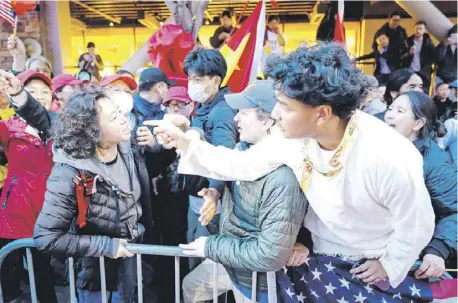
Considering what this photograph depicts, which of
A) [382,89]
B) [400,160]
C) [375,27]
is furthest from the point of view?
[375,27]

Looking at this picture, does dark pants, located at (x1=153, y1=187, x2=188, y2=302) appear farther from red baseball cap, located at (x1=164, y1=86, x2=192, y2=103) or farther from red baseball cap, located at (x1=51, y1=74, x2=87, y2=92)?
red baseball cap, located at (x1=51, y1=74, x2=87, y2=92)

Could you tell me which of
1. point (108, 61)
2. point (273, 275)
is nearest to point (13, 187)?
point (273, 275)

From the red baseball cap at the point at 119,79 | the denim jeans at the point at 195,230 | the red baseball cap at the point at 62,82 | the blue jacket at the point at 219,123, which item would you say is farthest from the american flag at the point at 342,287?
the red baseball cap at the point at 62,82

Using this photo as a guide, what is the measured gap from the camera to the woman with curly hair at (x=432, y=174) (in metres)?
1.76

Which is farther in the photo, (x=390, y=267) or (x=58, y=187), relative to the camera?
(x=58, y=187)

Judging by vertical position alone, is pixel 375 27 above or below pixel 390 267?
above

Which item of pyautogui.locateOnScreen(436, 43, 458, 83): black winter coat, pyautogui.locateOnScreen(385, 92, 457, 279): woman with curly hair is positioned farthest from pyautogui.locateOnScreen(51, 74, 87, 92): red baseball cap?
pyautogui.locateOnScreen(436, 43, 458, 83): black winter coat

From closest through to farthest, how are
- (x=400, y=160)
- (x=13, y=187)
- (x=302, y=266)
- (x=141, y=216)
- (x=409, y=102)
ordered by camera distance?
(x=400, y=160) → (x=302, y=266) → (x=141, y=216) → (x=409, y=102) → (x=13, y=187)

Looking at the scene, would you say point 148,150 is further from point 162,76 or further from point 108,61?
point 108,61

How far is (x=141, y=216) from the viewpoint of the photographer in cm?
215

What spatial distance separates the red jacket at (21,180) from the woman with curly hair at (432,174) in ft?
6.98

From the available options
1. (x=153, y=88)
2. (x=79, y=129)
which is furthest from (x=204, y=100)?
(x=79, y=129)

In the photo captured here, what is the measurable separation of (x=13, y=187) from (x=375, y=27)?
28.5 feet

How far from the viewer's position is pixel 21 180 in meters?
2.61
